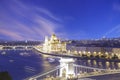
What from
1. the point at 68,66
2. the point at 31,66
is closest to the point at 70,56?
the point at 31,66

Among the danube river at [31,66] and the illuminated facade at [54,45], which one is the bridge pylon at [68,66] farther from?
the illuminated facade at [54,45]

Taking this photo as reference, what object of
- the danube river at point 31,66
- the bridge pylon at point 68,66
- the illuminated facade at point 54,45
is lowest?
the danube river at point 31,66

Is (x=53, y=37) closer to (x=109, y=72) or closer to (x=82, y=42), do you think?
(x=82, y=42)

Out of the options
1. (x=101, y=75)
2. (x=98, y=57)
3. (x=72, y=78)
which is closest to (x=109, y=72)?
(x=101, y=75)

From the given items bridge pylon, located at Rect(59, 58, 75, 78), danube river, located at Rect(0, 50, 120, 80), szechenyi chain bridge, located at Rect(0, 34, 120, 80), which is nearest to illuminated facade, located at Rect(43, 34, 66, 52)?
szechenyi chain bridge, located at Rect(0, 34, 120, 80)

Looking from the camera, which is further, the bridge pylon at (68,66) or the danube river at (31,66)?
the danube river at (31,66)

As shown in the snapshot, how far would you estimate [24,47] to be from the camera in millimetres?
59375

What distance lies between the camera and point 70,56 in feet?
106

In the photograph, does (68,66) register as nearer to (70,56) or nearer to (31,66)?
(31,66)

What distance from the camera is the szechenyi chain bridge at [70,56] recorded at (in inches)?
339

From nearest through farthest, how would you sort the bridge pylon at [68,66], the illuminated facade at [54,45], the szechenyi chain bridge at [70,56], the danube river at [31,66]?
1. the bridge pylon at [68,66]
2. the szechenyi chain bridge at [70,56]
3. the danube river at [31,66]
4. the illuminated facade at [54,45]

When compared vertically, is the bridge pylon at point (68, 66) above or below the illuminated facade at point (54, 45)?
below

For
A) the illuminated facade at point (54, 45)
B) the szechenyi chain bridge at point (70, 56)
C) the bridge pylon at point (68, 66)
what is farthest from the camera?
the illuminated facade at point (54, 45)

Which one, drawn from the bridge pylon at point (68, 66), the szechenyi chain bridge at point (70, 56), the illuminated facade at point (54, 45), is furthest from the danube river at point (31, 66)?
the illuminated facade at point (54, 45)
